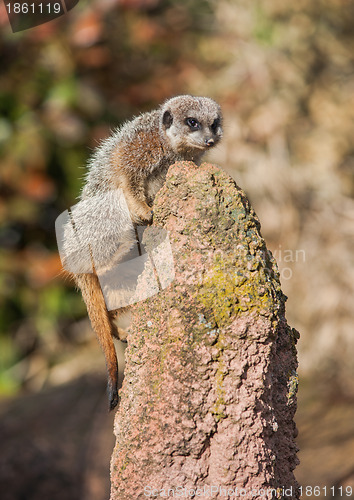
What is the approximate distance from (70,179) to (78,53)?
1.47 metres

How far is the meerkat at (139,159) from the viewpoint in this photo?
8.59 feet

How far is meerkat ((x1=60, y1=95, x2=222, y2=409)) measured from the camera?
8.59 ft

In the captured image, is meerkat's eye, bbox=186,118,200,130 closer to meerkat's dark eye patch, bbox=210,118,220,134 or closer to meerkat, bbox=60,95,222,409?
meerkat, bbox=60,95,222,409

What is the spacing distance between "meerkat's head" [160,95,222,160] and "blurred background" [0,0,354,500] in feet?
8.99

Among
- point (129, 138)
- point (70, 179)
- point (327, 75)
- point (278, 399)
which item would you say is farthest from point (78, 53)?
point (278, 399)

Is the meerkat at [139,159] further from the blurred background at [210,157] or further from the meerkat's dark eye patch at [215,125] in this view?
the blurred background at [210,157]

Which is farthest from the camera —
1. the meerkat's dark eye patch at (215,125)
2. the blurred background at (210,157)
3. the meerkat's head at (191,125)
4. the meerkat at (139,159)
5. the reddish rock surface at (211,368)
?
the blurred background at (210,157)

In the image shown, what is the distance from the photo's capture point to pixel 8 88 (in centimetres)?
693

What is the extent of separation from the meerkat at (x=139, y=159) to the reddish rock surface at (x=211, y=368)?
20.0 inches

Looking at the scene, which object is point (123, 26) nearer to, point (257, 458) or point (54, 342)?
point (54, 342)

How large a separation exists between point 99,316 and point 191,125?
104cm

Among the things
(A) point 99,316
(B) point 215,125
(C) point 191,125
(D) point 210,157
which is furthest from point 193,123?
(D) point 210,157

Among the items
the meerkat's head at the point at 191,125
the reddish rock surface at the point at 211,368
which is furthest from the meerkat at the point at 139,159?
the reddish rock surface at the point at 211,368

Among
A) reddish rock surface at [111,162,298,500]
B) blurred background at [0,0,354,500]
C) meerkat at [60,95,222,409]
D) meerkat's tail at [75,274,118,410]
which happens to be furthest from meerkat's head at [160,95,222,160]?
blurred background at [0,0,354,500]
